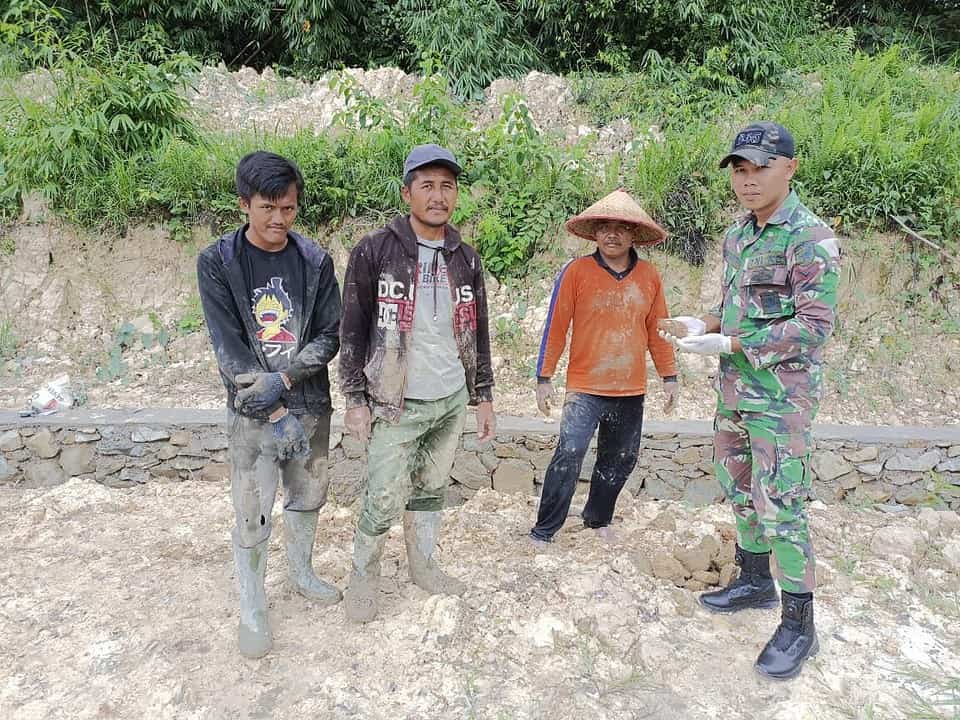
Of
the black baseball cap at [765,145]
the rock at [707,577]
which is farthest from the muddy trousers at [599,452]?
the black baseball cap at [765,145]

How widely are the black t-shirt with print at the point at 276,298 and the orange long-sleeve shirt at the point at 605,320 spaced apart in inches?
45.4

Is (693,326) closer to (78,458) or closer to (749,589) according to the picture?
(749,589)

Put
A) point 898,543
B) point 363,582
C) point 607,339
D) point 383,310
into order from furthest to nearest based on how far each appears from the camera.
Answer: point 898,543
point 607,339
point 363,582
point 383,310

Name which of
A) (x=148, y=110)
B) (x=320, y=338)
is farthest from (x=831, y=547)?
(x=148, y=110)

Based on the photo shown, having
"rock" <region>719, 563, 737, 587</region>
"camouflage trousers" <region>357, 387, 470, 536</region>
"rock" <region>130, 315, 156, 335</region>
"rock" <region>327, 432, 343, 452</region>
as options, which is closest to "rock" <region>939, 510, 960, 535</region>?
"rock" <region>719, 563, 737, 587</region>

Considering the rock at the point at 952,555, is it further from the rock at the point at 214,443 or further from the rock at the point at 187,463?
the rock at the point at 187,463

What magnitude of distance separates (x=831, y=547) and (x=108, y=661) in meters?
Answer: 3.42

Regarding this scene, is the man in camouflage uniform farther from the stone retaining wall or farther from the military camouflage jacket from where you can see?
the stone retaining wall

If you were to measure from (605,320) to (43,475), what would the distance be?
368cm

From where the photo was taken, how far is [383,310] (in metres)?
2.42

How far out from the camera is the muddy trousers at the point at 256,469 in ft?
7.82

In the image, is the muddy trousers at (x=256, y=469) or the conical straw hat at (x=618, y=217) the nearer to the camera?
the muddy trousers at (x=256, y=469)

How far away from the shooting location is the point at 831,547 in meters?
3.37

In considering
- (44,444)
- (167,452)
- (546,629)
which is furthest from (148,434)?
(546,629)
